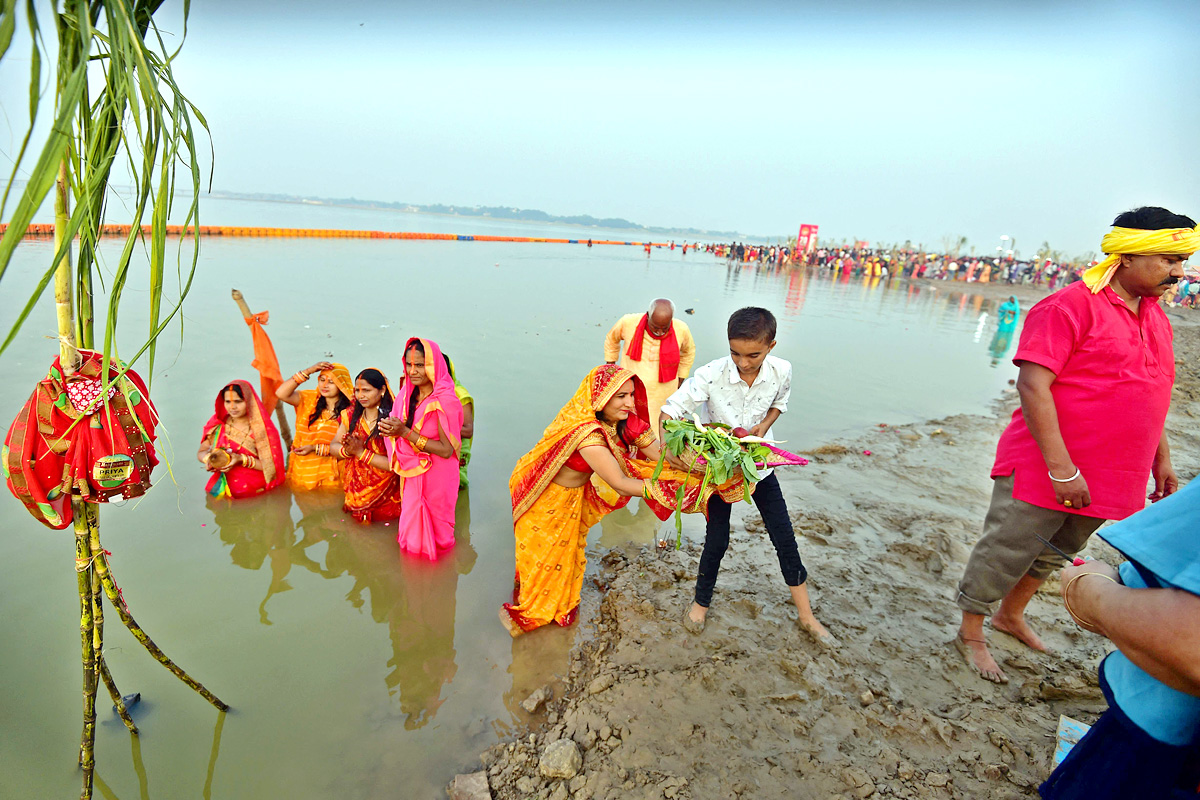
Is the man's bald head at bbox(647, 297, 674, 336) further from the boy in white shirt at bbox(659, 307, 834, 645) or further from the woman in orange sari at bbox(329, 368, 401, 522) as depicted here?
the woman in orange sari at bbox(329, 368, 401, 522)

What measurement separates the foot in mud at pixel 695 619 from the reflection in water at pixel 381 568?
131 cm

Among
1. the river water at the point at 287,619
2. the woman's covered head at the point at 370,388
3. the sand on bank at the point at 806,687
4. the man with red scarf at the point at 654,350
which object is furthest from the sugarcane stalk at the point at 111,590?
the man with red scarf at the point at 654,350

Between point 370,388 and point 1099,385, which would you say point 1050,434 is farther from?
point 370,388

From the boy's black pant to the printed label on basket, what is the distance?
2452 mm

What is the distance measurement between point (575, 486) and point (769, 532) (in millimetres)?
1056

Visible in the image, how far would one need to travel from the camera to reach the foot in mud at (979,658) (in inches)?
112

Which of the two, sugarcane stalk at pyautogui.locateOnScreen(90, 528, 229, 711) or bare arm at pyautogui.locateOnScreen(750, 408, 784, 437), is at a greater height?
bare arm at pyautogui.locateOnScreen(750, 408, 784, 437)

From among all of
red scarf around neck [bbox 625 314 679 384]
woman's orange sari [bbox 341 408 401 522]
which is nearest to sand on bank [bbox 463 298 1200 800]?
red scarf around neck [bbox 625 314 679 384]

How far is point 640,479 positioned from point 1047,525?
1915 millimetres

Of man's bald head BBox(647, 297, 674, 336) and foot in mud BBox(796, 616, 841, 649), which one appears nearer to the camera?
foot in mud BBox(796, 616, 841, 649)

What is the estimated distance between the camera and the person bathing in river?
15.5 feet

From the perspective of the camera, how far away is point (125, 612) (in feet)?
6.51

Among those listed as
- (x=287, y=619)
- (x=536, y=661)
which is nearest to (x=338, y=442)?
(x=287, y=619)

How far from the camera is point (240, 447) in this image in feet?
14.9
